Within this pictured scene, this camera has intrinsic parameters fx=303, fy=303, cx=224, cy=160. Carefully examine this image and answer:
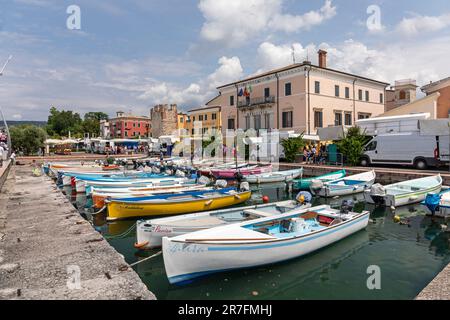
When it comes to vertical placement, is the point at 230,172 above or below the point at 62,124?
below

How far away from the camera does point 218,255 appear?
22.1 feet

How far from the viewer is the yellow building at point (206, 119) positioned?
5141 centimetres

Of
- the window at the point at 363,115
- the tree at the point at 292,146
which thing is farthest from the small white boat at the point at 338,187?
the window at the point at 363,115

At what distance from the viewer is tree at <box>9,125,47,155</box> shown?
142 feet

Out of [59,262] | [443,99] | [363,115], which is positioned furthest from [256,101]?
[59,262]

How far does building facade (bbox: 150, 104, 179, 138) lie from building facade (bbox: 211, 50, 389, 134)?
32.1 meters

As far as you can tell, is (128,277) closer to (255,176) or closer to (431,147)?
(255,176)

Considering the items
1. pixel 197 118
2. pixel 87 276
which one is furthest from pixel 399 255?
pixel 197 118

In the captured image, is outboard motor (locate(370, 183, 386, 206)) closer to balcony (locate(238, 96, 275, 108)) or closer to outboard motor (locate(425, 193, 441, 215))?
outboard motor (locate(425, 193, 441, 215))

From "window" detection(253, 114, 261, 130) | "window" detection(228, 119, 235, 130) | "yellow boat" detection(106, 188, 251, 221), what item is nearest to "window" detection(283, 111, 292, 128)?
"window" detection(253, 114, 261, 130)

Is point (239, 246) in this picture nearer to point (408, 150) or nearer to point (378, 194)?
point (378, 194)

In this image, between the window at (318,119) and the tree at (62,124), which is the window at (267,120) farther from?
the tree at (62,124)

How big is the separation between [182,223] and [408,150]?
20.1 metres

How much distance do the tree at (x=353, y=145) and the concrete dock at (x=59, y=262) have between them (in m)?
21.9
